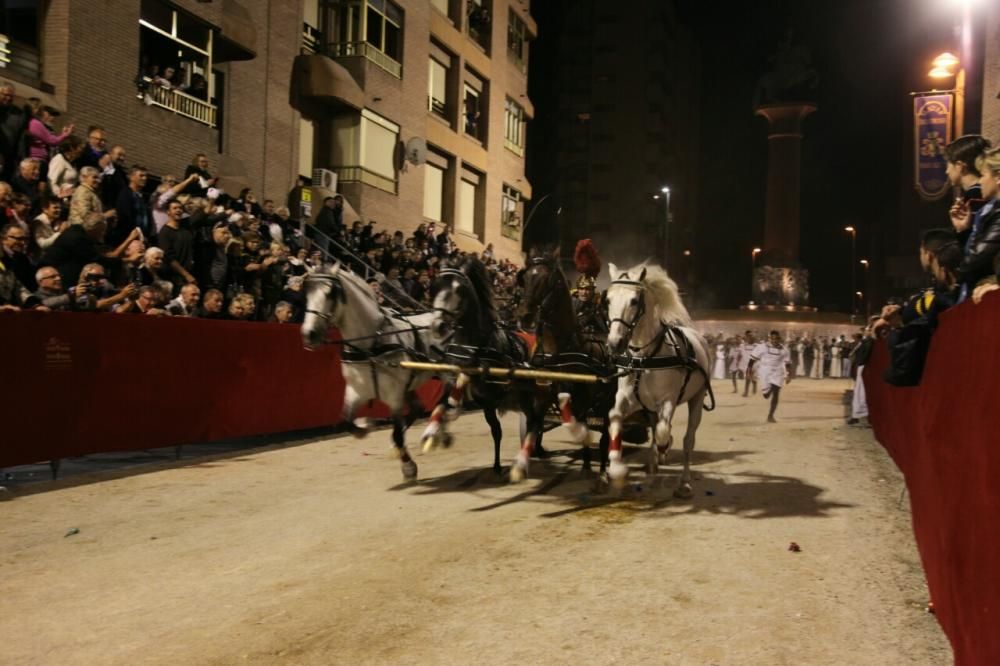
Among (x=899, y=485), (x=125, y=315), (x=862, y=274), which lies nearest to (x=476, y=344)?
(x=125, y=315)

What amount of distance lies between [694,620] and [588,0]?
76.6 metres

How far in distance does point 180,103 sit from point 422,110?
46.7 ft

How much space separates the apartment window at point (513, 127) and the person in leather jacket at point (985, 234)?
37318 millimetres

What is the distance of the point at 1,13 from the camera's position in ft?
50.3

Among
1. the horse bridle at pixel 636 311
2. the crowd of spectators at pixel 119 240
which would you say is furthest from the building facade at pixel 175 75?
the horse bridle at pixel 636 311

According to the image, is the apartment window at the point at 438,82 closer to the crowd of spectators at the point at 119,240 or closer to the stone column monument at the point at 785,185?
the crowd of spectators at the point at 119,240

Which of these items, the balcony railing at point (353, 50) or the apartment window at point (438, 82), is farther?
the apartment window at point (438, 82)

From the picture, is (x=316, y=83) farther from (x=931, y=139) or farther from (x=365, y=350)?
(x=365, y=350)

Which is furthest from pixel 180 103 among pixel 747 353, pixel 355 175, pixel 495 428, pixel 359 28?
pixel 747 353

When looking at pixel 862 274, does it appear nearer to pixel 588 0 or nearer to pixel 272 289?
pixel 588 0

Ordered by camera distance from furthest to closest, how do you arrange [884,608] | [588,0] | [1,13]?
1. [588,0]
2. [1,13]
3. [884,608]

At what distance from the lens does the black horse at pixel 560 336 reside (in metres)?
9.34

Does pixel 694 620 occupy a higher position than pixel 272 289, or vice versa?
pixel 272 289

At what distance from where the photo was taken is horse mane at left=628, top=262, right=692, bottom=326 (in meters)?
9.25
